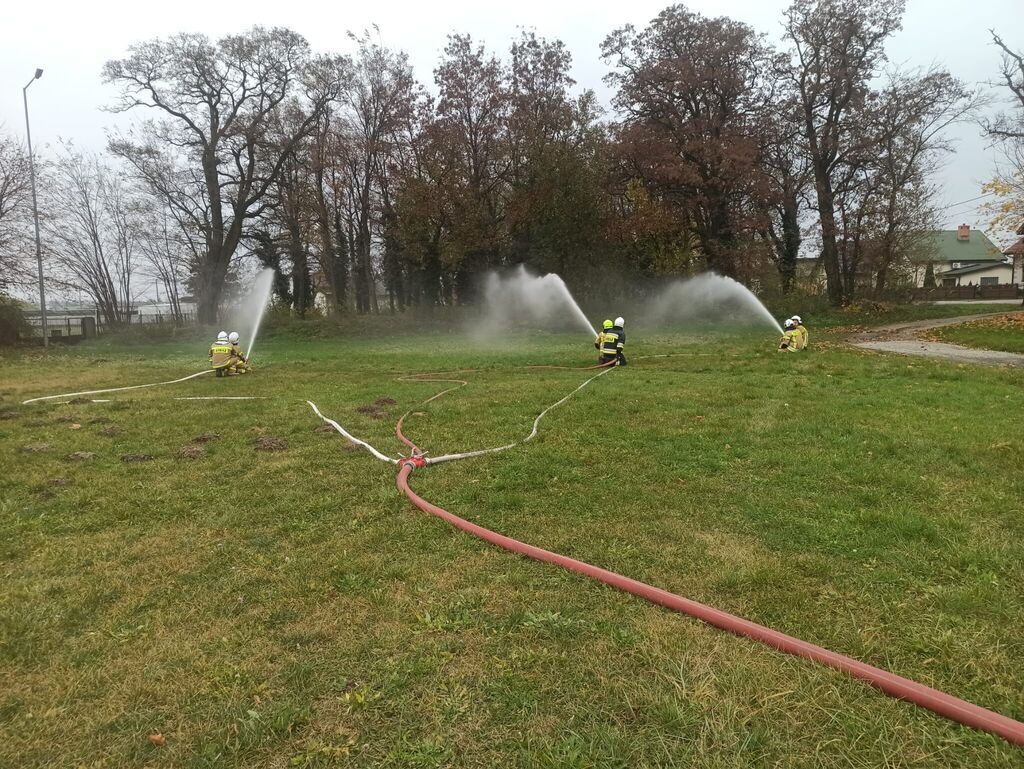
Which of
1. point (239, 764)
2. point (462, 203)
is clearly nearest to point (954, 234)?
point (462, 203)

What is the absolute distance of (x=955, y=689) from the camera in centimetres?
257

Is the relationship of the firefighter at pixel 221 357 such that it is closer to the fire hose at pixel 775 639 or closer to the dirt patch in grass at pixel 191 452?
the dirt patch in grass at pixel 191 452

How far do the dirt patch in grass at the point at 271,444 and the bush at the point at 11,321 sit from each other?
92.4ft

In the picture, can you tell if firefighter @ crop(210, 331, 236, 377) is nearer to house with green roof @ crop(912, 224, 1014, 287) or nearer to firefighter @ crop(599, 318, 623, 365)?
firefighter @ crop(599, 318, 623, 365)

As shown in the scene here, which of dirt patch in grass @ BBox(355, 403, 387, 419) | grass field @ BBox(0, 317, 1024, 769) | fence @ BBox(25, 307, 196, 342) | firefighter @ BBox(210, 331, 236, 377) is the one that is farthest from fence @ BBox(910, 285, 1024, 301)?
fence @ BBox(25, 307, 196, 342)

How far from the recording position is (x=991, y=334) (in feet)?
61.1

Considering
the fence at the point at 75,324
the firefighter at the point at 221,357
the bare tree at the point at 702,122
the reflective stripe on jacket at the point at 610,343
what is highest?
the bare tree at the point at 702,122

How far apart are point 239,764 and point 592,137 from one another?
3315 cm

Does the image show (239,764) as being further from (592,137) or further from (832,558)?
(592,137)

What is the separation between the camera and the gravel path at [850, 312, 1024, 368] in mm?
13992

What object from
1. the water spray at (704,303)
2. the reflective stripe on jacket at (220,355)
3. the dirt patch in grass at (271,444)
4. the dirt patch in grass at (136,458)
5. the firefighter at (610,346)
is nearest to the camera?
the dirt patch in grass at (136,458)

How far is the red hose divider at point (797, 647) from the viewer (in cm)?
235

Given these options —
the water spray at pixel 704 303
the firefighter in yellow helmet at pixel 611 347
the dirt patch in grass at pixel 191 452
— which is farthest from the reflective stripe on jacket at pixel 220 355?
the water spray at pixel 704 303

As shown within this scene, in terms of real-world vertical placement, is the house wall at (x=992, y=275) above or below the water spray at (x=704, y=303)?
above
